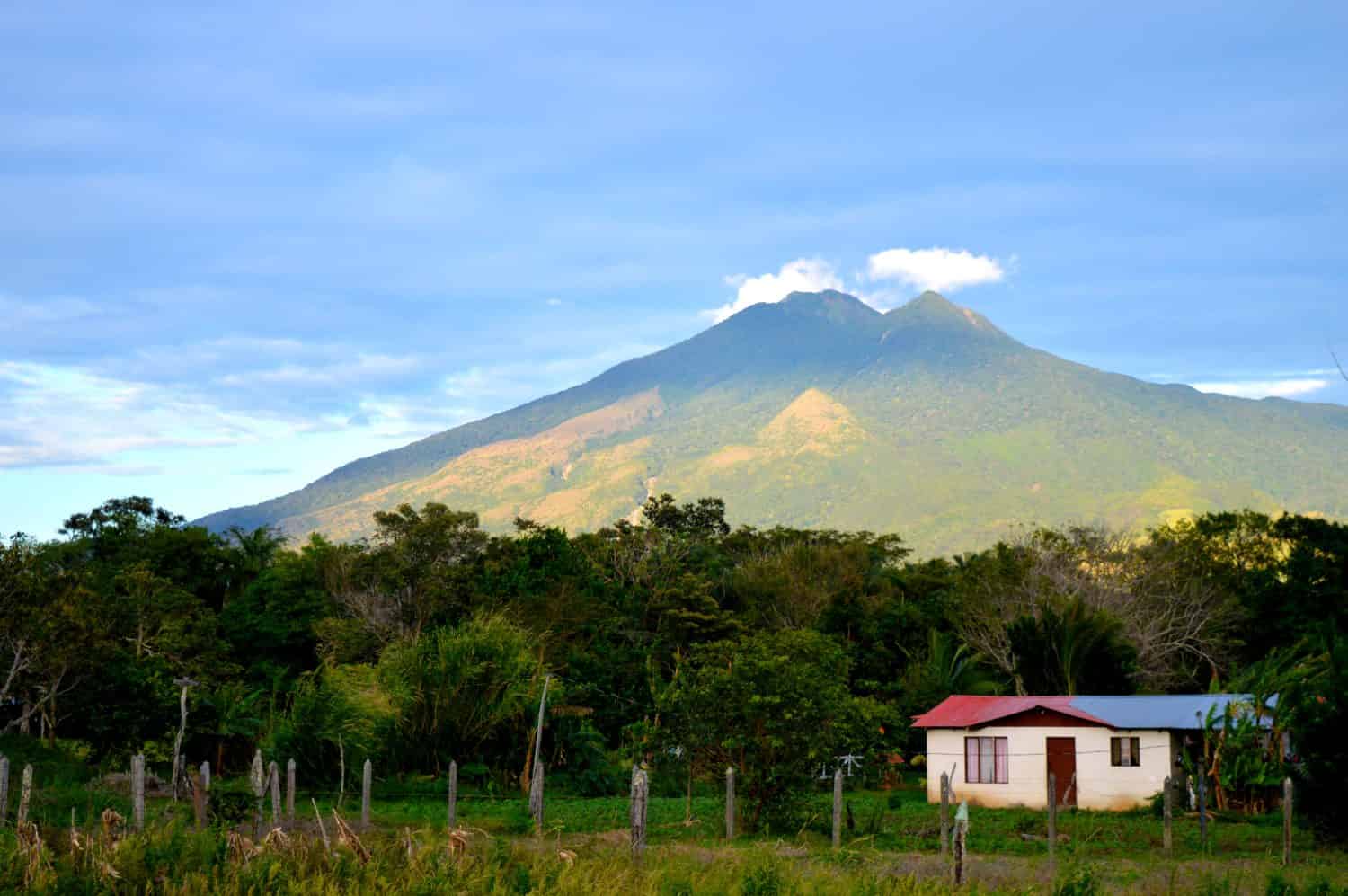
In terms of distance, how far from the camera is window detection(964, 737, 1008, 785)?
33.8 metres

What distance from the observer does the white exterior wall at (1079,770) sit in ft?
106

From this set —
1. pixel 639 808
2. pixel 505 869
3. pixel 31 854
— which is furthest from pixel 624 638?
pixel 31 854

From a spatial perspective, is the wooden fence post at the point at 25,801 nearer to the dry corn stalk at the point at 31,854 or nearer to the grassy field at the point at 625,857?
the dry corn stalk at the point at 31,854

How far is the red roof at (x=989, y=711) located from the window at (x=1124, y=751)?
617 mm

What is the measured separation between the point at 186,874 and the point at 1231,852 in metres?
17.7

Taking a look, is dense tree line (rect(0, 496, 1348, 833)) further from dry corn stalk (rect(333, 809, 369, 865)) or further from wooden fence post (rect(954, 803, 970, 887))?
dry corn stalk (rect(333, 809, 369, 865))

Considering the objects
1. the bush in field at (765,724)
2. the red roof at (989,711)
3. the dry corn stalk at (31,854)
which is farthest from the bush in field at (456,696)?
the dry corn stalk at (31,854)

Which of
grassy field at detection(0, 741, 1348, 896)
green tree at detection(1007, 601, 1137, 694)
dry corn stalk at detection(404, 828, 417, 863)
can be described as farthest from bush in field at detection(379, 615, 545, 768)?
dry corn stalk at detection(404, 828, 417, 863)

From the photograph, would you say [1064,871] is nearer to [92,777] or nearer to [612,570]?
[92,777]

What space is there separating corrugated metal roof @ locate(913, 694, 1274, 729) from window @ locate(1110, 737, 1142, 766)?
0.45 metres

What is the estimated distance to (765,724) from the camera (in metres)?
26.3

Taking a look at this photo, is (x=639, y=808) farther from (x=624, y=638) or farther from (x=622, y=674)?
(x=624, y=638)

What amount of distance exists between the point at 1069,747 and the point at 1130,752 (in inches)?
53.0

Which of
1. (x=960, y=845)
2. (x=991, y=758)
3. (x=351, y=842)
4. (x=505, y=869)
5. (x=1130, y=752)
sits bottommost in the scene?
(x=991, y=758)
